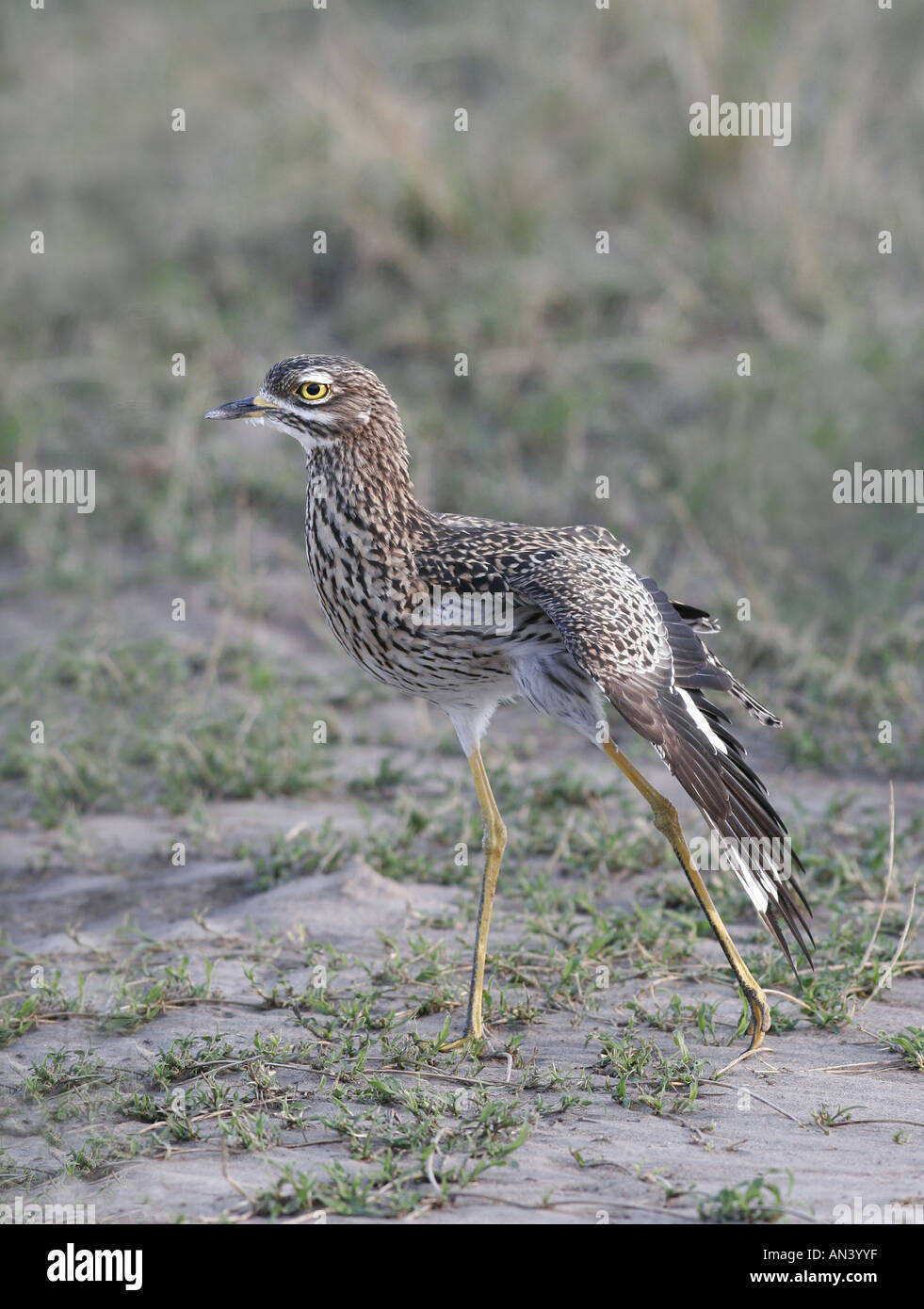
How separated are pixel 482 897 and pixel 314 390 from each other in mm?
1428

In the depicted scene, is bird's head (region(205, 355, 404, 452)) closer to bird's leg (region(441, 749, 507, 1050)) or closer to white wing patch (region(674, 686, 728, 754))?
bird's leg (region(441, 749, 507, 1050))

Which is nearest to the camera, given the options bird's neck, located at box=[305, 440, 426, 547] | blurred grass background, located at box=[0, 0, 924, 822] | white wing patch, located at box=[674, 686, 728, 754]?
white wing patch, located at box=[674, 686, 728, 754]

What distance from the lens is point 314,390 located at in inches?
167

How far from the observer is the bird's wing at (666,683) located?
3.73 metres

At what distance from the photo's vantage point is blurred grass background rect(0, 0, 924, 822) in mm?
6785

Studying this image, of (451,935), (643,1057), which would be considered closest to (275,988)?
(451,935)

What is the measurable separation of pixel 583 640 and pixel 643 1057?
3.36 ft

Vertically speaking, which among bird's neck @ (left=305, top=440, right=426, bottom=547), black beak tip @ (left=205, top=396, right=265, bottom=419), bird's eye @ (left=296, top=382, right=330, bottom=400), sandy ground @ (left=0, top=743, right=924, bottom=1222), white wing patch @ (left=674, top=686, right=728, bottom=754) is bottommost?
sandy ground @ (left=0, top=743, right=924, bottom=1222)

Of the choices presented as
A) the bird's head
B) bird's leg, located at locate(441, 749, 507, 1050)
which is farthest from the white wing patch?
the bird's head

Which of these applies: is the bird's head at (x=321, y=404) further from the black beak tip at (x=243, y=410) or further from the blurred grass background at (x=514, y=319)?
the blurred grass background at (x=514, y=319)

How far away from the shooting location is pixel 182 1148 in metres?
3.48

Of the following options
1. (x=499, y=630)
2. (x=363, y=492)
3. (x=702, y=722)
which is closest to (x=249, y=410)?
(x=363, y=492)

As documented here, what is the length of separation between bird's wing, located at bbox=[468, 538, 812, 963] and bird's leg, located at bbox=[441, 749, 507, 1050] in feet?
1.91
